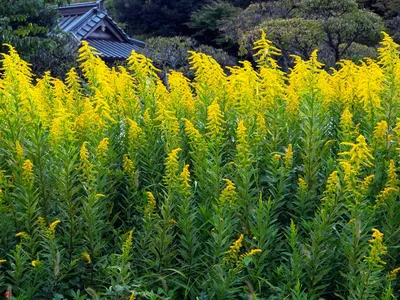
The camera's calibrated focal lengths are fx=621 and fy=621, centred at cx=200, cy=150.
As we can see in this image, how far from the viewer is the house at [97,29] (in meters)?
19.5

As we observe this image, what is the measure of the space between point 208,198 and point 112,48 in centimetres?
1722

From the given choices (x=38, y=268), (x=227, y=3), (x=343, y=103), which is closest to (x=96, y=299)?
(x=38, y=268)

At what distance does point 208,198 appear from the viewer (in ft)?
9.34

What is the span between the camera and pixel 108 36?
2098 cm

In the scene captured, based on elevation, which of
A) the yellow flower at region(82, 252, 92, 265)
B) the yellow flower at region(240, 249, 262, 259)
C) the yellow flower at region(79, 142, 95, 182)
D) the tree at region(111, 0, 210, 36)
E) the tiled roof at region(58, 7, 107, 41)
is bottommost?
the tree at region(111, 0, 210, 36)

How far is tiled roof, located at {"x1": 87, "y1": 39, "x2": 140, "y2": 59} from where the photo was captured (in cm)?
1842

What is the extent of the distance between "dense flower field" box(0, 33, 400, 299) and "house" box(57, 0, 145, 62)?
15948mm

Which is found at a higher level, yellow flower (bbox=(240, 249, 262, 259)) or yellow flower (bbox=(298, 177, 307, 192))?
yellow flower (bbox=(298, 177, 307, 192))

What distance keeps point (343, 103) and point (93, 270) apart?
170 cm

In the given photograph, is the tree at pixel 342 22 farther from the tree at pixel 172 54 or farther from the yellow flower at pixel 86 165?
the yellow flower at pixel 86 165

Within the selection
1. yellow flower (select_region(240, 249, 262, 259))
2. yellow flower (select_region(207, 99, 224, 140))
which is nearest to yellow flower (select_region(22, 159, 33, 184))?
yellow flower (select_region(207, 99, 224, 140))

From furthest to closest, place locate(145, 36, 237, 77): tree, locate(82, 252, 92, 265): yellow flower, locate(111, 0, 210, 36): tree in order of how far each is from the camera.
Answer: locate(111, 0, 210, 36): tree → locate(145, 36, 237, 77): tree → locate(82, 252, 92, 265): yellow flower

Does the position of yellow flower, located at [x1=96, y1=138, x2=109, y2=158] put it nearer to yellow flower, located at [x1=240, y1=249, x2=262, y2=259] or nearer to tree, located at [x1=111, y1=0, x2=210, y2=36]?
yellow flower, located at [x1=240, y1=249, x2=262, y2=259]

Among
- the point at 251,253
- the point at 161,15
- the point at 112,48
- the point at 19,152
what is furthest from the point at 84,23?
the point at 251,253
